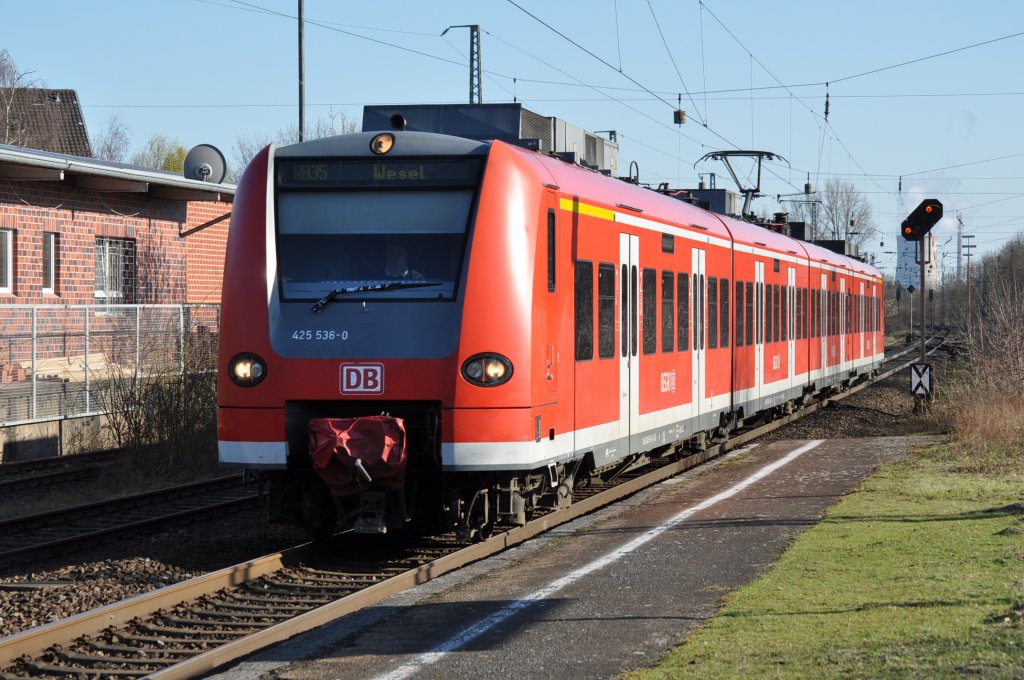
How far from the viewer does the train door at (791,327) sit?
913 inches

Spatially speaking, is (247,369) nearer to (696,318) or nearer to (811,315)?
(696,318)

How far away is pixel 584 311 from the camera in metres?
11.4

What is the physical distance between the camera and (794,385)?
23.9 metres

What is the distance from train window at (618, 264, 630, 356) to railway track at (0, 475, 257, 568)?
4193mm

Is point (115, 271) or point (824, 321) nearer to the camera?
point (115, 271)

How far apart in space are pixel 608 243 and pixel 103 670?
21.2ft

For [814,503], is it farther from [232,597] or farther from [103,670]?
[103,670]

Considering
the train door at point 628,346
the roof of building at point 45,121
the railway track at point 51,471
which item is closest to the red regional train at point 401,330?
the train door at point 628,346

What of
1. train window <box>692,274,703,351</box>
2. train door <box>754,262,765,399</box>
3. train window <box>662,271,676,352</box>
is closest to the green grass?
train window <box>662,271,676,352</box>

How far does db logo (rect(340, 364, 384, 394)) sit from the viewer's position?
9.59 meters

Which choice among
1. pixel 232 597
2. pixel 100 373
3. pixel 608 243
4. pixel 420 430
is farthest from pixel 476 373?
pixel 100 373

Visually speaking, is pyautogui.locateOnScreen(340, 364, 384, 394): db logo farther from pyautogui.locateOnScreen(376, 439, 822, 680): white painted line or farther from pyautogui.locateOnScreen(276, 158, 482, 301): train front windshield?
pyautogui.locateOnScreen(376, 439, 822, 680): white painted line

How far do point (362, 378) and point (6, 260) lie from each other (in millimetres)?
13021

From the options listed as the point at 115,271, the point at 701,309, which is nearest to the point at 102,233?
the point at 115,271
